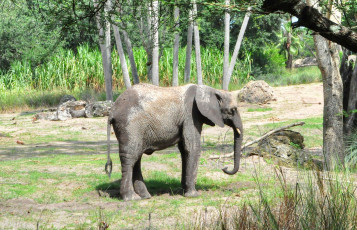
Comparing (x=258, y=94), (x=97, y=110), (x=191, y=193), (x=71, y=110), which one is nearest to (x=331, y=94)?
(x=191, y=193)

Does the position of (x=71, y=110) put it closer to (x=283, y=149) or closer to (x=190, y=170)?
(x=283, y=149)

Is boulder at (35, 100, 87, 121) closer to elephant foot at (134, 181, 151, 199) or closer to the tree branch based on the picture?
elephant foot at (134, 181, 151, 199)

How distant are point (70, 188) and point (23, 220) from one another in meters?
1.90

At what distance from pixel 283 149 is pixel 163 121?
424cm

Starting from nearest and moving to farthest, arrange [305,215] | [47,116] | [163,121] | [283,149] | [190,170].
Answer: [305,215] → [163,121] → [190,170] → [283,149] → [47,116]

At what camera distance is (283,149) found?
1116 centimetres

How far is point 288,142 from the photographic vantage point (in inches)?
462

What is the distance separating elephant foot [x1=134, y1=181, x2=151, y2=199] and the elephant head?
1.28m

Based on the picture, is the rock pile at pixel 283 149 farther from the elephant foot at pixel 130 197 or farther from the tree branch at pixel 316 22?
the tree branch at pixel 316 22

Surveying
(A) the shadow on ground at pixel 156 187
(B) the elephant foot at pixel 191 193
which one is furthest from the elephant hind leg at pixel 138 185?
(B) the elephant foot at pixel 191 193

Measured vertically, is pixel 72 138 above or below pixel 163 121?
below

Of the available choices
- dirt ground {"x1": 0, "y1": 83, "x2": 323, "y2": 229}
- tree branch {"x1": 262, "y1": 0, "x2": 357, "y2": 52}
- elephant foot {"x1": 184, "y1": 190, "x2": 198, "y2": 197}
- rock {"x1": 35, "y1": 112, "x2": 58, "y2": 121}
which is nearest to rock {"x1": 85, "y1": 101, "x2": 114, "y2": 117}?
dirt ground {"x1": 0, "y1": 83, "x2": 323, "y2": 229}

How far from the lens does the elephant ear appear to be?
7.91 m

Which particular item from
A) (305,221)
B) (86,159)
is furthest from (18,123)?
(305,221)
